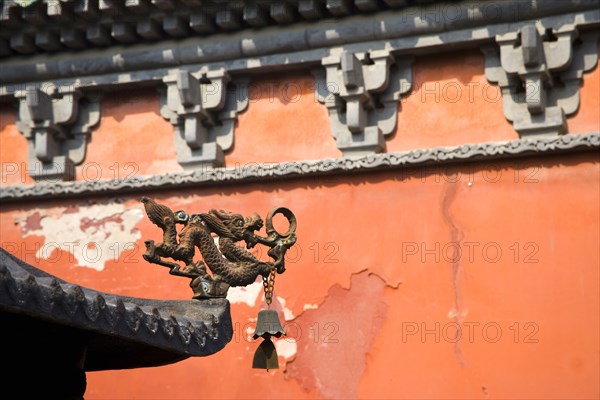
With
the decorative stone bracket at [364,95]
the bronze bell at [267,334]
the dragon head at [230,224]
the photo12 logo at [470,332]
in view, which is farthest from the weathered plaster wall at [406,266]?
the dragon head at [230,224]

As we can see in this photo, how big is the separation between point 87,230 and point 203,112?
123 centimetres

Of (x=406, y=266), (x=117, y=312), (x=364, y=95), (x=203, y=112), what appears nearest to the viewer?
(x=117, y=312)

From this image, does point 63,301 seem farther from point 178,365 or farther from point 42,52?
point 42,52

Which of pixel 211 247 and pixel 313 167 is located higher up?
pixel 313 167

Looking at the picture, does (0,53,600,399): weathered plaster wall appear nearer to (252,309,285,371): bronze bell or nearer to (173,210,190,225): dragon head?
(252,309,285,371): bronze bell

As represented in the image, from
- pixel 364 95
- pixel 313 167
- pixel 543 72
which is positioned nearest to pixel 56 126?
pixel 313 167

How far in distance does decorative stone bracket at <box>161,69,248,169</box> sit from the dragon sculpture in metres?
3.70

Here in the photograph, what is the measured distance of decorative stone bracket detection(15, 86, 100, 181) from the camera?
973 cm

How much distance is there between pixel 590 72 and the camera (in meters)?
8.54

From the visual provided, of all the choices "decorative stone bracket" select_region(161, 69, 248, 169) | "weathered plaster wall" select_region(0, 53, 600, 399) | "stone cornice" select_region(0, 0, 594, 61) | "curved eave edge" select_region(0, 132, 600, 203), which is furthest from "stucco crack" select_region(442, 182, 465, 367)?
"decorative stone bracket" select_region(161, 69, 248, 169)

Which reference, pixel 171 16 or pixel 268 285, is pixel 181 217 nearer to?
pixel 268 285

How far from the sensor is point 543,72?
8445 mm

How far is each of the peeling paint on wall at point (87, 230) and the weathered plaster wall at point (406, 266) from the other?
0.05 ft

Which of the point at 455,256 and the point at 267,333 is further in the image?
the point at 455,256
